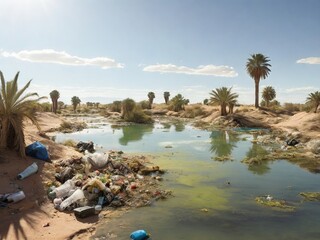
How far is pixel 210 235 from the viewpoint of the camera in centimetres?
930

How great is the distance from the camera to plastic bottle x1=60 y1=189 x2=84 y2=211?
423 inches

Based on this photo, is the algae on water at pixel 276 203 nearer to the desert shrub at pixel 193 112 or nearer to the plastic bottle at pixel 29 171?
the plastic bottle at pixel 29 171

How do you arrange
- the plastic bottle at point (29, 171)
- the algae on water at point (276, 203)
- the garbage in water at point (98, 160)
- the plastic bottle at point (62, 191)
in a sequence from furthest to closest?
the garbage in water at point (98, 160)
the plastic bottle at point (29, 171)
the algae on water at point (276, 203)
the plastic bottle at point (62, 191)

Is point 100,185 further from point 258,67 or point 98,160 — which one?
point 258,67

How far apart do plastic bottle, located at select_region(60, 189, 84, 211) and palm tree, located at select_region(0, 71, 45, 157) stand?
Result: 3.74m

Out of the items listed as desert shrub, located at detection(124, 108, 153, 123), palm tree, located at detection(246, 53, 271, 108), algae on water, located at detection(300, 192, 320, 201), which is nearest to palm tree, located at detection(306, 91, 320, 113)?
palm tree, located at detection(246, 53, 271, 108)

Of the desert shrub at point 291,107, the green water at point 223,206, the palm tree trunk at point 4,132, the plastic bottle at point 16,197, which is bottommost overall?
the green water at point 223,206

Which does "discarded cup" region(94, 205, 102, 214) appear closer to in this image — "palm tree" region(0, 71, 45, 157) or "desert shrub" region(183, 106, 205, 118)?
"palm tree" region(0, 71, 45, 157)

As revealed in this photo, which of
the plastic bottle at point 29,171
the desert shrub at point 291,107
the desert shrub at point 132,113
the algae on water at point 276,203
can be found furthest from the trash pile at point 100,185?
the desert shrub at point 291,107

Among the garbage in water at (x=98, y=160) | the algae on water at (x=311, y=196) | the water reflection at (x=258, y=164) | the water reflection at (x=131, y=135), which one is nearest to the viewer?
the algae on water at (x=311, y=196)

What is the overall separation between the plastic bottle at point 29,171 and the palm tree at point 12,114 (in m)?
1.09

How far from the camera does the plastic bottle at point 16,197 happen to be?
10305 mm

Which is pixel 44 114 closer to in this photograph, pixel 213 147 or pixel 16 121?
pixel 213 147

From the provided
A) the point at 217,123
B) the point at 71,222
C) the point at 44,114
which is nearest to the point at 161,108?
the point at 217,123
